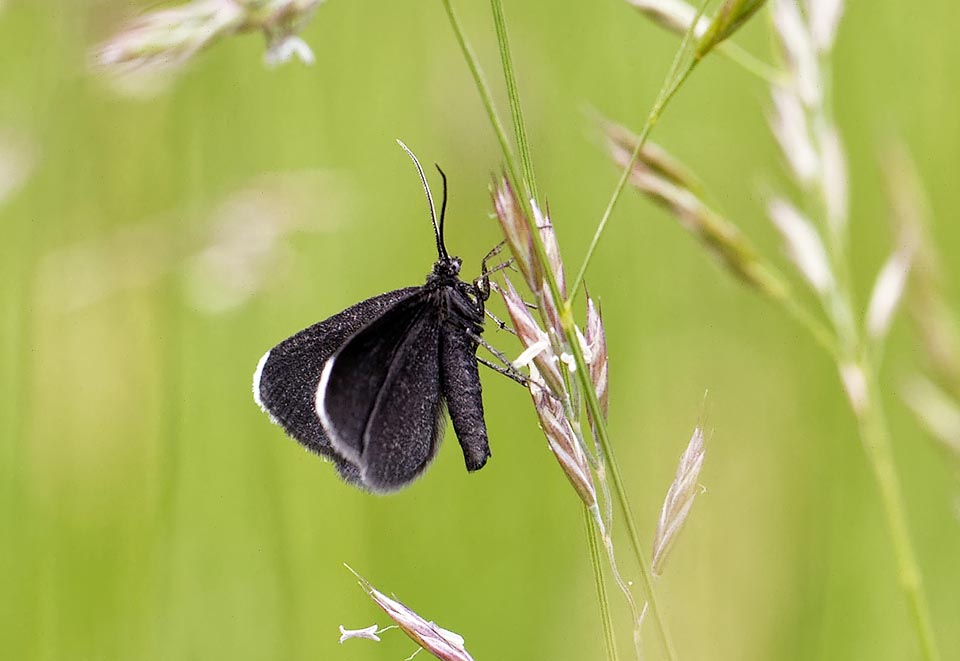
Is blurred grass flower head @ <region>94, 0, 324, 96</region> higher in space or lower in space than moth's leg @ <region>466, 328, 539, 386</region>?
higher

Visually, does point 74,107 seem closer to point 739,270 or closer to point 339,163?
point 339,163

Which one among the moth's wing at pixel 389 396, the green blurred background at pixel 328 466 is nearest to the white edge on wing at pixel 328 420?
the moth's wing at pixel 389 396

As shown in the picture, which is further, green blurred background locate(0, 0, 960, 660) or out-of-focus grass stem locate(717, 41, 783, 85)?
green blurred background locate(0, 0, 960, 660)

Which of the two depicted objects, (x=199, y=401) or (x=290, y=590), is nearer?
(x=290, y=590)

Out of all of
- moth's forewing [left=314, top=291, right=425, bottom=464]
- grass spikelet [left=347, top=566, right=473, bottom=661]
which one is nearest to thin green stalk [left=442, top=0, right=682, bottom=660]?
grass spikelet [left=347, top=566, right=473, bottom=661]

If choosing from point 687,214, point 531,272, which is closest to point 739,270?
point 687,214

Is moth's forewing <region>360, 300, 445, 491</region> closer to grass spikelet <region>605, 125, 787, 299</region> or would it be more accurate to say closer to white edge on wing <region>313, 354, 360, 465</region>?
white edge on wing <region>313, 354, 360, 465</region>
